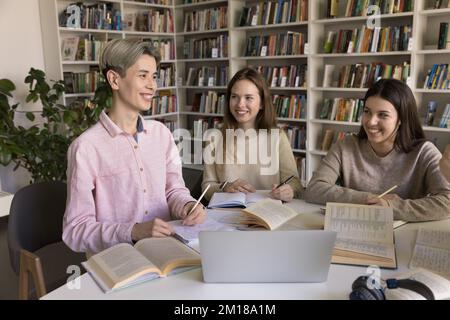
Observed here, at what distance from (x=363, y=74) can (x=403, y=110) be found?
209cm

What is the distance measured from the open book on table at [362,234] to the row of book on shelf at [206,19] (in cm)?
361

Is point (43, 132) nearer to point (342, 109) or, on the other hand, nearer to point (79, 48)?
point (79, 48)

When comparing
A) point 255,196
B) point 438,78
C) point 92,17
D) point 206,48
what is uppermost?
point 92,17

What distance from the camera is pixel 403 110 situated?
6.03ft

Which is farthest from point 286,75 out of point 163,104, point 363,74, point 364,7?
point 163,104

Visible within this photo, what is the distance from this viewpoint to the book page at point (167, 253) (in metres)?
1.19

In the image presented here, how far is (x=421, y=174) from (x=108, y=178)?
4.30ft

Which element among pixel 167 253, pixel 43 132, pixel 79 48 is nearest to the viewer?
pixel 167 253

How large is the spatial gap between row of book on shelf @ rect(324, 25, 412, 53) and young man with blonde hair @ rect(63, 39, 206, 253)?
102 inches

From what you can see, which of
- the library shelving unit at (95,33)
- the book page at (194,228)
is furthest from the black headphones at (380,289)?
the library shelving unit at (95,33)

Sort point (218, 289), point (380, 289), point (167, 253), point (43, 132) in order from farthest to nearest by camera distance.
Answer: point (43, 132)
point (167, 253)
point (218, 289)
point (380, 289)

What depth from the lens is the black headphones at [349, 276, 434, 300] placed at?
97cm

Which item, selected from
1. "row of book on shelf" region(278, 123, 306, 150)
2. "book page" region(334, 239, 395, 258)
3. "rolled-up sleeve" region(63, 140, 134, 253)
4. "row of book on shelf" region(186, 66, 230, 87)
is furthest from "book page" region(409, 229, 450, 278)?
"row of book on shelf" region(186, 66, 230, 87)

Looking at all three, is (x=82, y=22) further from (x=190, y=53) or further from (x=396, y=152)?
(x=396, y=152)
